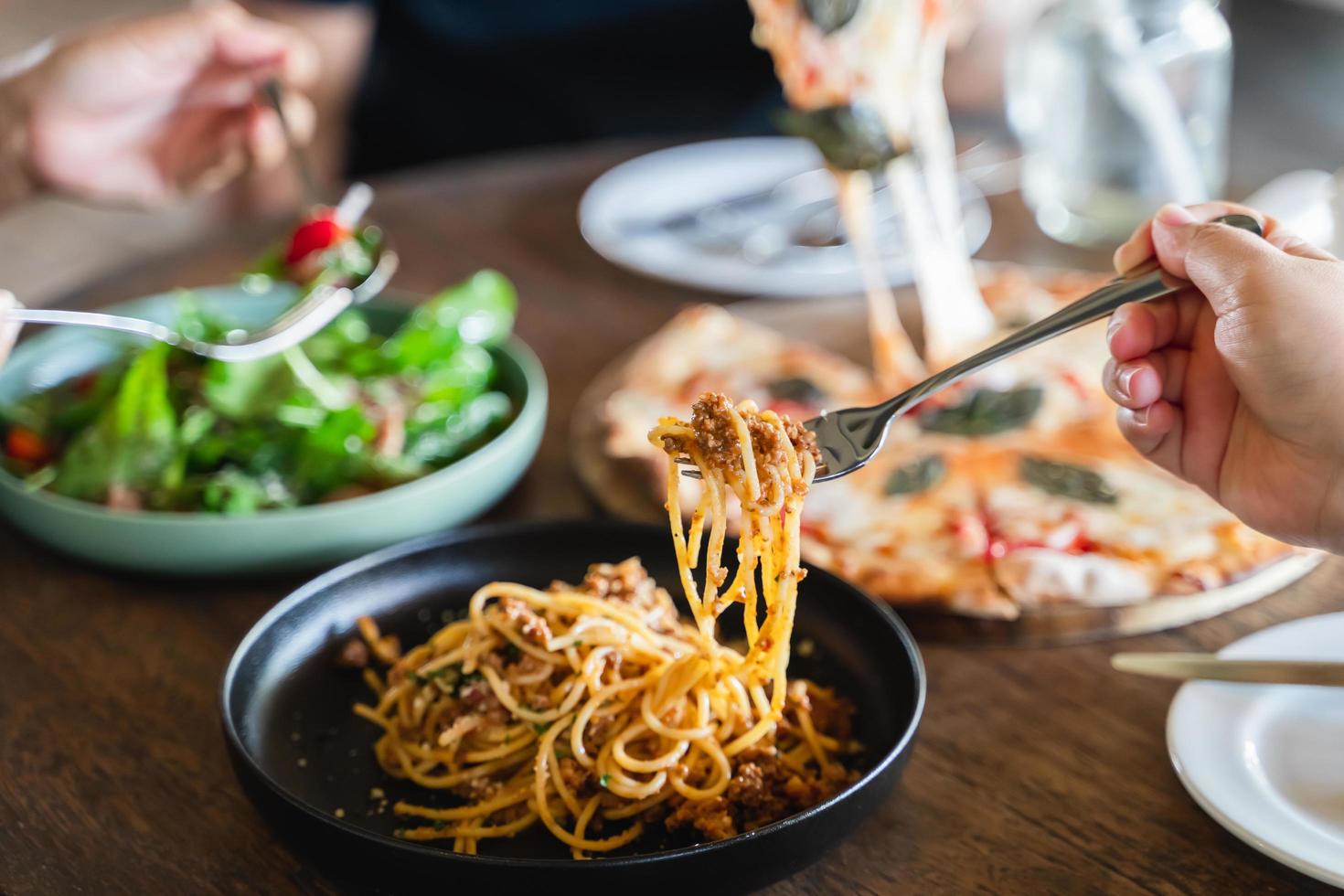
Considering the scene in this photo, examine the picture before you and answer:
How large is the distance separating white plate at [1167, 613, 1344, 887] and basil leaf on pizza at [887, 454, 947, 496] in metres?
0.57

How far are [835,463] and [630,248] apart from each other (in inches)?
57.8

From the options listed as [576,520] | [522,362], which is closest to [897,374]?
[522,362]

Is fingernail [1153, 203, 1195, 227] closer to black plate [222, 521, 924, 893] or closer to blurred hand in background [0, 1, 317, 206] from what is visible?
black plate [222, 521, 924, 893]

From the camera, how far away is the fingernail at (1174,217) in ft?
4.72

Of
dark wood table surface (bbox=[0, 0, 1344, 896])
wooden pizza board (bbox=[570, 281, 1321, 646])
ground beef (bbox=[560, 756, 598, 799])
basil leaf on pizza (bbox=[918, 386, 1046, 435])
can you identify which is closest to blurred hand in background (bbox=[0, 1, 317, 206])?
wooden pizza board (bbox=[570, 281, 1321, 646])

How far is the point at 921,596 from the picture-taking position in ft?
5.49

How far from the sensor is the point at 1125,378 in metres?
1.53

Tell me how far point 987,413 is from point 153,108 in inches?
73.2

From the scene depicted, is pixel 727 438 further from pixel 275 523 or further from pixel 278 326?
pixel 278 326

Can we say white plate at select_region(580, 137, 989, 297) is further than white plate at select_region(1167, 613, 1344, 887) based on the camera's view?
Yes

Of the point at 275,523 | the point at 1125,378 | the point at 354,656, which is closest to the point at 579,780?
the point at 354,656

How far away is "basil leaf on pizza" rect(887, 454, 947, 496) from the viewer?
6.44 ft

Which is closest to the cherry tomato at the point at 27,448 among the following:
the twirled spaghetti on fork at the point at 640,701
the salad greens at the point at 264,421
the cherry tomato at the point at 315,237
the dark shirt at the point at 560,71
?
the salad greens at the point at 264,421

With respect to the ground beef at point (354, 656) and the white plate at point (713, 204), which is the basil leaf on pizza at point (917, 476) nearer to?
the white plate at point (713, 204)
